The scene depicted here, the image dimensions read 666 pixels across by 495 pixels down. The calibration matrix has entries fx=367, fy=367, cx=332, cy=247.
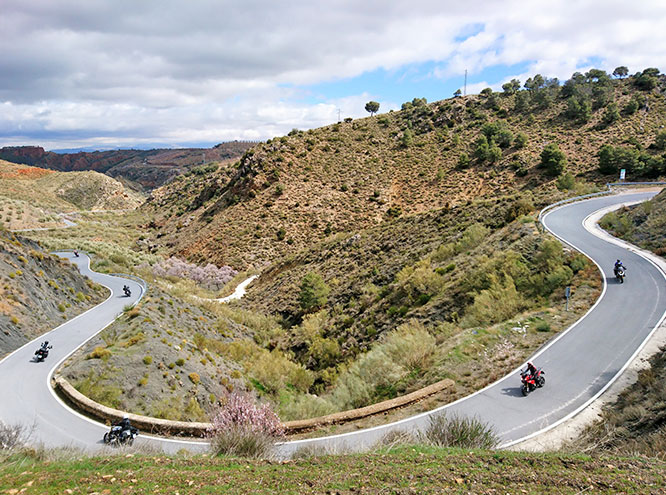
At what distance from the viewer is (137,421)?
32.6 ft

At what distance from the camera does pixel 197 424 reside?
9.84m

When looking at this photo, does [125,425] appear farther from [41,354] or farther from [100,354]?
[41,354]

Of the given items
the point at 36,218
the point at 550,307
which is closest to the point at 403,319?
the point at 550,307

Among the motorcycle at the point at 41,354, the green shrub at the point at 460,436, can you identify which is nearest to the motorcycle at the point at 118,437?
the motorcycle at the point at 41,354

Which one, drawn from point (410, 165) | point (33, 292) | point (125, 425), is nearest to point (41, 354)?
point (33, 292)

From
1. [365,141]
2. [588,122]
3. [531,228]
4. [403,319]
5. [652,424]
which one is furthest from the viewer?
[365,141]

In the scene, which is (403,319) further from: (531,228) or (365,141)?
(365,141)

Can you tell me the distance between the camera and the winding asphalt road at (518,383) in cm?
901

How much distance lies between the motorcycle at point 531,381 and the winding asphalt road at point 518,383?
0.15 meters

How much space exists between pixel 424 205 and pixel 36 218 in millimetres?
58987

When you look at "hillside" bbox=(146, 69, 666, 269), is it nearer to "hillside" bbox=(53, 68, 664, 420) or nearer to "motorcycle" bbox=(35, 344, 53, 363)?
"hillside" bbox=(53, 68, 664, 420)

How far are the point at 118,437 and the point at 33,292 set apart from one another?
12.2 m

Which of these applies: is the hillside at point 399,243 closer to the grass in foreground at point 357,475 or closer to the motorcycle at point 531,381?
the motorcycle at point 531,381

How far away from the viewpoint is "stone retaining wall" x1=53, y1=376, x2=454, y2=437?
974cm
